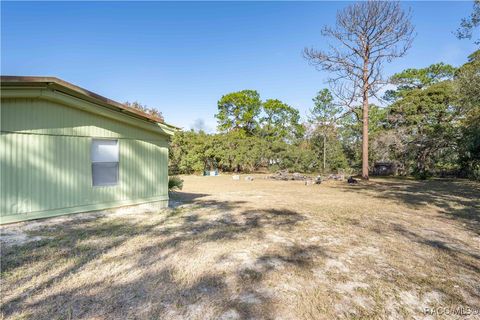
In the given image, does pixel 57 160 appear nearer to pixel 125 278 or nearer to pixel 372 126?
pixel 125 278

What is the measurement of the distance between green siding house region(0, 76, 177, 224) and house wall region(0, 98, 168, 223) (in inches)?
0.5

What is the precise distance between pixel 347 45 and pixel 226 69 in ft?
29.7

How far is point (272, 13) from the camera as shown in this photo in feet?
39.5

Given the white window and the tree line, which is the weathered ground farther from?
the tree line

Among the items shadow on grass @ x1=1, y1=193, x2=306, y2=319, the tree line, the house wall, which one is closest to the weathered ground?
shadow on grass @ x1=1, y1=193, x2=306, y2=319

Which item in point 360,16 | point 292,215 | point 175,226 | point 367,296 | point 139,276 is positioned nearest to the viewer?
point 367,296

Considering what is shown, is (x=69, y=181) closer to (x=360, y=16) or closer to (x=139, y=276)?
(x=139, y=276)

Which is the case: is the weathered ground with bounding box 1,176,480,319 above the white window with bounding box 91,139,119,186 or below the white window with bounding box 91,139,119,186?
below

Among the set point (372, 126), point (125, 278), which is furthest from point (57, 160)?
point (372, 126)

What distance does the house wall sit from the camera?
4.25 metres

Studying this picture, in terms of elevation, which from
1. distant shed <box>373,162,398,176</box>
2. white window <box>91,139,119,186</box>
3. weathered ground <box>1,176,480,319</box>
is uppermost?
white window <box>91,139,119,186</box>

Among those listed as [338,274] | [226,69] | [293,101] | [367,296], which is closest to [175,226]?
→ [338,274]

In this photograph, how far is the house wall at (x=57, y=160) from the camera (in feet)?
14.0

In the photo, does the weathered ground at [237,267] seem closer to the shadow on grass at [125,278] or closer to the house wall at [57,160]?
the shadow on grass at [125,278]
